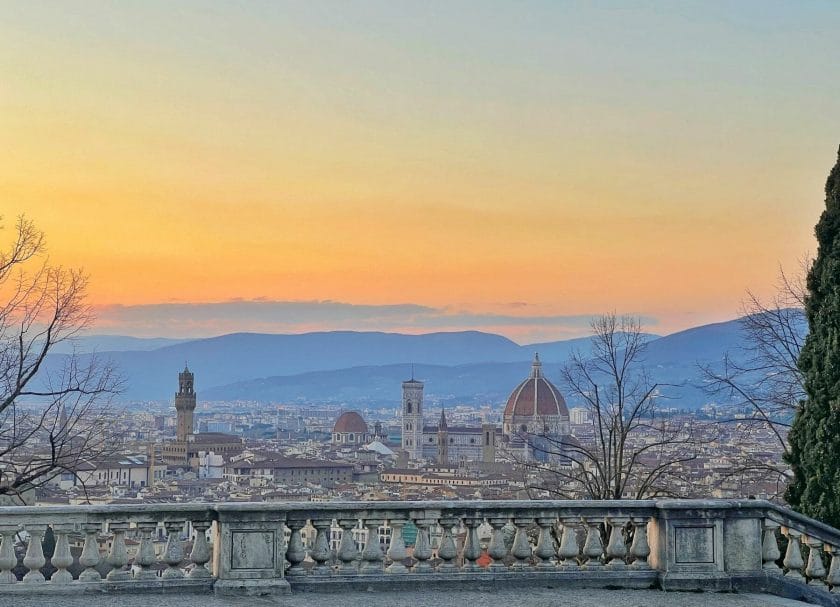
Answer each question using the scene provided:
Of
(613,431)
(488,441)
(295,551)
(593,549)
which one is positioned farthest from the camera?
(488,441)

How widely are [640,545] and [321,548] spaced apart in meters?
2.67

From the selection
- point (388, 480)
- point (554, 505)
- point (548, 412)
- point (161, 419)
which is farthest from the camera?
point (161, 419)

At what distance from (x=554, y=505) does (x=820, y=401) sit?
2.69 metres

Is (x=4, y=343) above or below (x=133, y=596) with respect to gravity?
above

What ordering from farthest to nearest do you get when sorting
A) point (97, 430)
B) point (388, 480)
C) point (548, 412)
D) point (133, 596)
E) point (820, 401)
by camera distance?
point (548, 412)
point (388, 480)
point (97, 430)
point (820, 401)
point (133, 596)

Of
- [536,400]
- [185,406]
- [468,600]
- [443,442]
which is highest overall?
[536,400]

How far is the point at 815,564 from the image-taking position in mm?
9062

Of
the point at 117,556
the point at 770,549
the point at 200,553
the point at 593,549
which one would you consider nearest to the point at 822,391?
the point at 770,549

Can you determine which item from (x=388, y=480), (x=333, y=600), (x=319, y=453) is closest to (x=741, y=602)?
(x=333, y=600)

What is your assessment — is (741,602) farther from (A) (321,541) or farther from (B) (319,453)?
(B) (319,453)

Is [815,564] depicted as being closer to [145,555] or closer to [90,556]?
[145,555]

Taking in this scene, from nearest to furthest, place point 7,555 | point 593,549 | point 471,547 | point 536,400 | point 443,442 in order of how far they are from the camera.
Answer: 1. point 7,555
2. point 471,547
3. point 593,549
4. point 536,400
5. point 443,442

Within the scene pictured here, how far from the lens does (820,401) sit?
9.92 metres

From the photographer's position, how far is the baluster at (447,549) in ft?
29.0
